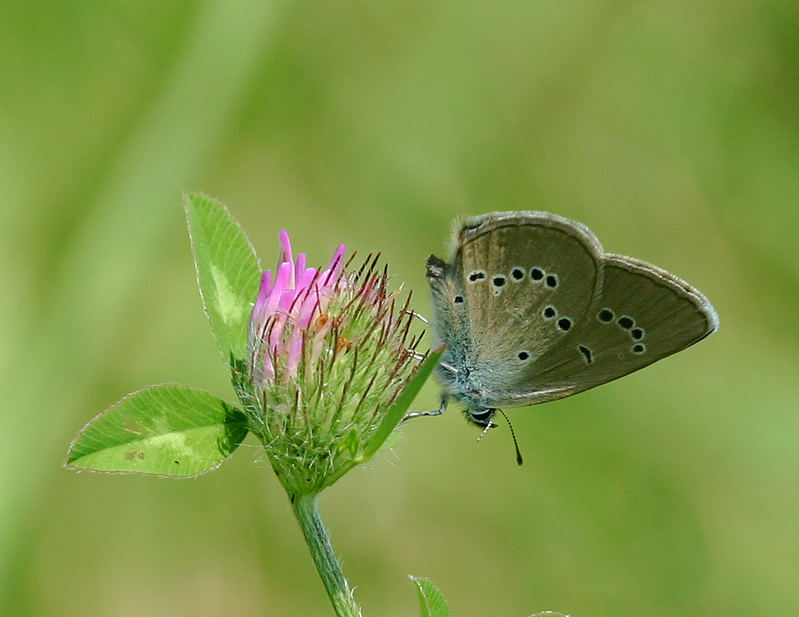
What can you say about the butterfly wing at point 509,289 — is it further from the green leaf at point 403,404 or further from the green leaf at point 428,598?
the green leaf at point 428,598

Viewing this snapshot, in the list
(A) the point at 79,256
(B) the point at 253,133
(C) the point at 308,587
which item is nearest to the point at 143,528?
(C) the point at 308,587

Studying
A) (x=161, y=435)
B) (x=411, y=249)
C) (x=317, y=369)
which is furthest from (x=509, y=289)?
(x=411, y=249)

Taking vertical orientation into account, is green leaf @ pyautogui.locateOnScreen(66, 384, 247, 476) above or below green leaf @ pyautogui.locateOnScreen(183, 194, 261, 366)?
below

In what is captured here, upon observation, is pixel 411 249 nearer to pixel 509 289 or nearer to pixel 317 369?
pixel 509 289

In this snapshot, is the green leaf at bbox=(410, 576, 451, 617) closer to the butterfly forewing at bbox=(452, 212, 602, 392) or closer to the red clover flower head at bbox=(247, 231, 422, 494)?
the red clover flower head at bbox=(247, 231, 422, 494)

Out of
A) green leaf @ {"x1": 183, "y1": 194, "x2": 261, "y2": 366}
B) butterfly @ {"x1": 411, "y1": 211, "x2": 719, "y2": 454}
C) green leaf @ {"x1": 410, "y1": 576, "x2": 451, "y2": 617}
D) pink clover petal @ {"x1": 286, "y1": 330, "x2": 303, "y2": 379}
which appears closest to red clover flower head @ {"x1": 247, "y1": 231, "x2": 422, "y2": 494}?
pink clover petal @ {"x1": 286, "y1": 330, "x2": 303, "y2": 379}

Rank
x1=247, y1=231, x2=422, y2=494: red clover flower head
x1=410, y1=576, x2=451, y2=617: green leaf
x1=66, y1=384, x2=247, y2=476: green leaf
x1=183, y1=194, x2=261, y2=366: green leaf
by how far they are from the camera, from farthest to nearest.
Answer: x1=183, y1=194, x2=261, y2=366: green leaf < x1=247, y1=231, x2=422, y2=494: red clover flower head < x1=66, y1=384, x2=247, y2=476: green leaf < x1=410, y1=576, x2=451, y2=617: green leaf

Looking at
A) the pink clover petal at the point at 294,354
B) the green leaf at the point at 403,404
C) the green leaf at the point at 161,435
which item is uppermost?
the pink clover petal at the point at 294,354

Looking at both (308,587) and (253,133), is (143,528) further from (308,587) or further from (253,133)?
(253,133)

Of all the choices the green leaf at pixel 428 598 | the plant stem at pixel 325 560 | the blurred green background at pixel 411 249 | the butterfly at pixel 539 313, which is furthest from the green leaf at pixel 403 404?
the blurred green background at pixel 411 249
